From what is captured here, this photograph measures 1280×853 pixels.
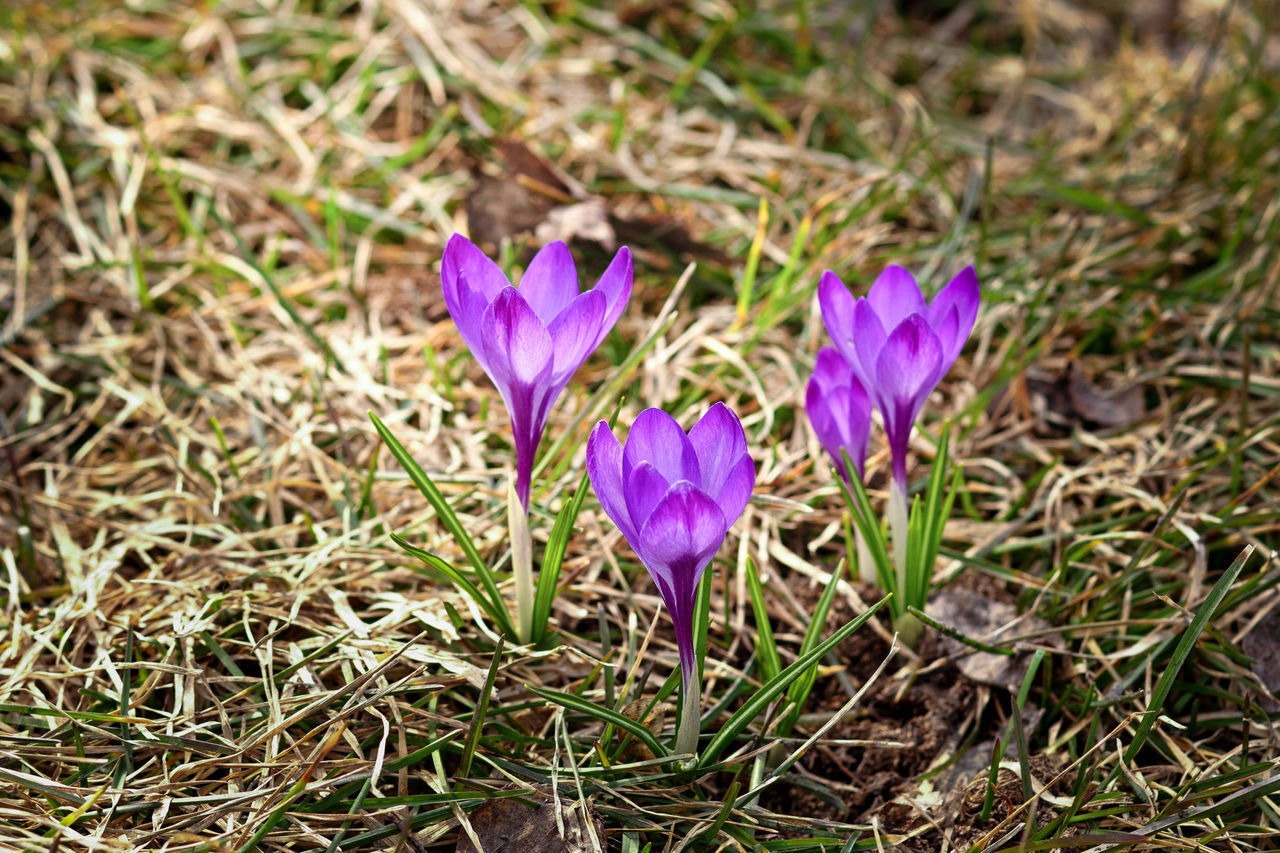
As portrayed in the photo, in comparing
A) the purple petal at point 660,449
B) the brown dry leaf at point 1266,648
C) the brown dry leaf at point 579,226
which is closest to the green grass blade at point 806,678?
the purple petal at point 660,449

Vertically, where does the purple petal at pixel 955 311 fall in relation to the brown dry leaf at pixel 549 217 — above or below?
above

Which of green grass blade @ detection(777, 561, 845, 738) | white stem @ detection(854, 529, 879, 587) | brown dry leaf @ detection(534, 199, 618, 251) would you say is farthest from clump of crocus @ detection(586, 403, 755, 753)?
brown dry leaf @ detection(534, 199, 618, 251)

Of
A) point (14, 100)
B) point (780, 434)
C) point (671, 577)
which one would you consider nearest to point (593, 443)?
point (671, 577)

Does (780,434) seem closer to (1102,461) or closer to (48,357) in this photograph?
(1102,461)

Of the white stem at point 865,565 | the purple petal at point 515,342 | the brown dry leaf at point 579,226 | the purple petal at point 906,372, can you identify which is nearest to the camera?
the purple petal at point 515,342

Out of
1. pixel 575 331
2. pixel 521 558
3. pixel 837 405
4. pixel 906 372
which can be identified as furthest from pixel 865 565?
pixel 575 331

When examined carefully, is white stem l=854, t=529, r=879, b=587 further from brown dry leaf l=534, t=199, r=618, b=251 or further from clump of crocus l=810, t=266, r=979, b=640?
brown dry leaf l=534, t=199, r=618, b=251

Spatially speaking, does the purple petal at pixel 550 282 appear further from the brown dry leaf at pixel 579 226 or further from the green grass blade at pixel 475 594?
the brown dry leaf at pixel 579 226

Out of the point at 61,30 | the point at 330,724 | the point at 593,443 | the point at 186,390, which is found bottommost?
the point at 186,390
